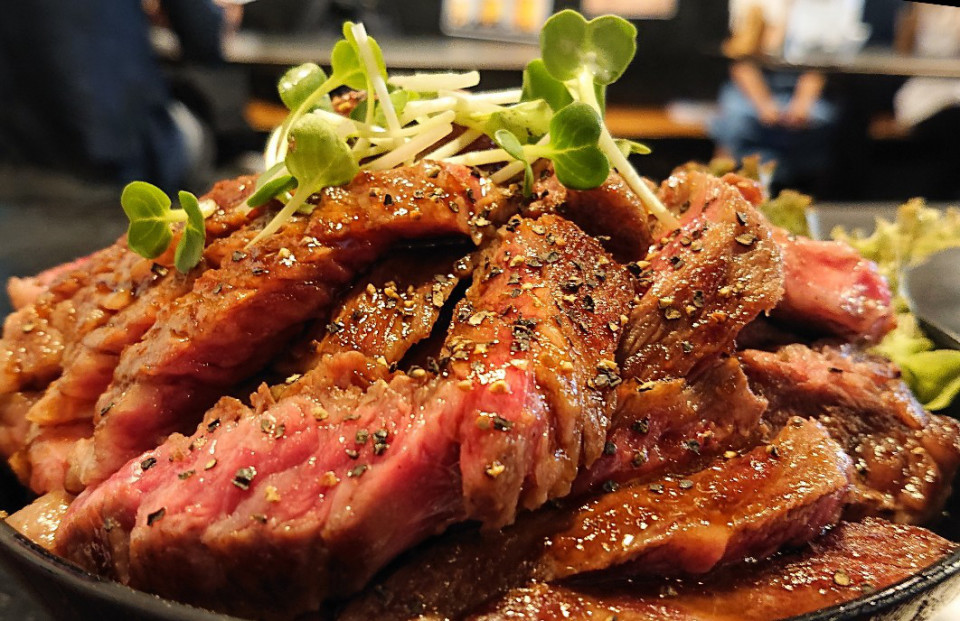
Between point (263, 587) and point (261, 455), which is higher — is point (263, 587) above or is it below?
below

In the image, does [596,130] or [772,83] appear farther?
[772,83]

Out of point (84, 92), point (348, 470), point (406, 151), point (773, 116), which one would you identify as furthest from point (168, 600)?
point (773, 116)

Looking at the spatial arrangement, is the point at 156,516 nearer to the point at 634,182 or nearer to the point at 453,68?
the point at 634,182

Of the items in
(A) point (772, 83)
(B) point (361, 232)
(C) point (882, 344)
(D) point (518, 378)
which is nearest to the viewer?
(D) point (518, 378)

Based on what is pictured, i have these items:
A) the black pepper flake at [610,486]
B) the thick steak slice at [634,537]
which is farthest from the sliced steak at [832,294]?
the black pepper flake at [610,486]

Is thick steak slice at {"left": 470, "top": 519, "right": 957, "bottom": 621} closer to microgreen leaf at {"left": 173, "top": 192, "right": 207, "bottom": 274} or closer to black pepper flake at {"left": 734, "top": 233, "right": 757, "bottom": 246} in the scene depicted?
black pepper flake at {"left": 734, "top": 233, "right": 757, "bottom": 246}

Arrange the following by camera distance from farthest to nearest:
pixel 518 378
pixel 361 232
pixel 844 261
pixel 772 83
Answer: pixel 772 83 < pixel 844 261 < pixel 361 232 < pixel 518 378

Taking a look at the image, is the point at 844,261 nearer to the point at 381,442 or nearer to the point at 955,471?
the point at 955,471

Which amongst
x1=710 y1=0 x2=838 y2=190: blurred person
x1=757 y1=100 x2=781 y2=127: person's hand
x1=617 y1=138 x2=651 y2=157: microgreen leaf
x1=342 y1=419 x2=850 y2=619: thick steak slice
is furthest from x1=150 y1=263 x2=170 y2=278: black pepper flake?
x1=757 y1=100 x2=781 y2=127: person's hand

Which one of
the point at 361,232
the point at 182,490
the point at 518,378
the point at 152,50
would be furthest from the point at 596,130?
the point at 152,50
